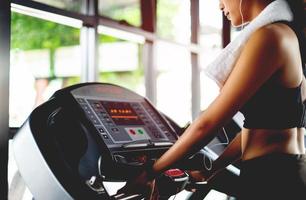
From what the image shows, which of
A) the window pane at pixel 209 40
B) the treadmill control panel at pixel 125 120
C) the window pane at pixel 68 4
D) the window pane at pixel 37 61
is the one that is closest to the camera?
the treadmill control panel at pixel 125 120

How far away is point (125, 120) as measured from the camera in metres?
1.89

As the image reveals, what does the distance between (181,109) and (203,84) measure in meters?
0.47

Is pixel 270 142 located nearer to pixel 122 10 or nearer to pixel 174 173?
pixel 174 173

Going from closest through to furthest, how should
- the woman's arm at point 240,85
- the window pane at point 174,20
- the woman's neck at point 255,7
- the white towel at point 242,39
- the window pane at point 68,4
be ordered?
the woman's arm at point 240,85
the white towel at point 242,39
the woman's neck at point 255,7
the window pane at point 68,4
the window pane at point 174,20

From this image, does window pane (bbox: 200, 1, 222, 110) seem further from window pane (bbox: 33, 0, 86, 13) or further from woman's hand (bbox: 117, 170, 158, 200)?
woman's hand (bbox: 117, 170, 158, 200)

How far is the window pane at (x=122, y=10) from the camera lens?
3.59m

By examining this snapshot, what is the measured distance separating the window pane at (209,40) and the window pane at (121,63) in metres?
1.19

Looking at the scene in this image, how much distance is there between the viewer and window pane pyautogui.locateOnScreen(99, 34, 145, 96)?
11.9 ft

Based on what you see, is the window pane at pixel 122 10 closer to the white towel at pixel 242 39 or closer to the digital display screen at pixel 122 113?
the digital display screen at pixel 122 113

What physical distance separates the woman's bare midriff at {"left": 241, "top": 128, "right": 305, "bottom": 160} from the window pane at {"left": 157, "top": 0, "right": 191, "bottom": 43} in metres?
2.97

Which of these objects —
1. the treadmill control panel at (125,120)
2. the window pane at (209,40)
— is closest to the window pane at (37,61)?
the treadmill control panel at (125,120)

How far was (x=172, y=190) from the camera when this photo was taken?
1.58m

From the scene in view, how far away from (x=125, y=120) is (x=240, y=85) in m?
0.62

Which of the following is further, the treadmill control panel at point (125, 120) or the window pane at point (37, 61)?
the window pane at point (37, 61)
